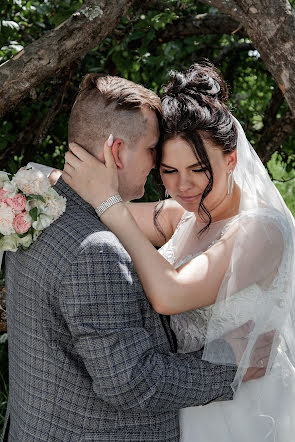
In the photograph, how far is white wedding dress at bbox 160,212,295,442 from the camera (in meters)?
2.63

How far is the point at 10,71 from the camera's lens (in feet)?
10.6

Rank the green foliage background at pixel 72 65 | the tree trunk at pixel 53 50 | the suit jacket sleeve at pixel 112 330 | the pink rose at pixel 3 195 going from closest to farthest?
1. the suit jacket sleeve at pixel 112 330
2. the pink rose at pixel 3 195
3. the tree trunk at pixel 53 50
4. the green foliage background at pixel 72 65

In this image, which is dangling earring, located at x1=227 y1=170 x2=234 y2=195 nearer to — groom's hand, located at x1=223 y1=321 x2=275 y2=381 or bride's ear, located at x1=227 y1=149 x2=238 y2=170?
bride's ear, located at x1=227 y1=149 x2=238 y2=170

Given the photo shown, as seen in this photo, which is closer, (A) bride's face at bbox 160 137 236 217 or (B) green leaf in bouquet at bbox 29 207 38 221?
(B) green leaf in bouquet at bbox 29 207 38 221

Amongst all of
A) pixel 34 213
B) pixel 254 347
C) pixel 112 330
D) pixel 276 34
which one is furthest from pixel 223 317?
pixel 276 34

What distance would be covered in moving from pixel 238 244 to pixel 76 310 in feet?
2.46

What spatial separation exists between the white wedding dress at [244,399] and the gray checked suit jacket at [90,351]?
15 cm

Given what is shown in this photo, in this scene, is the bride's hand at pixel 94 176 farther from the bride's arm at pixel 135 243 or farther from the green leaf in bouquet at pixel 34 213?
the green leaf in bouquet at pixel 34 213

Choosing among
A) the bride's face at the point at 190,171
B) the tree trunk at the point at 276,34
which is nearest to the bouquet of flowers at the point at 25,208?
the bride's face at the point at 190,171

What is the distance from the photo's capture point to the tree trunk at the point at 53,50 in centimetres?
324

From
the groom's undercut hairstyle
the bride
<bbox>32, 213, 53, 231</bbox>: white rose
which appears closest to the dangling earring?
the bride

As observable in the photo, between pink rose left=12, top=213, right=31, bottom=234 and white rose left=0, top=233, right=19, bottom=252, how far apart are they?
0.05 meters

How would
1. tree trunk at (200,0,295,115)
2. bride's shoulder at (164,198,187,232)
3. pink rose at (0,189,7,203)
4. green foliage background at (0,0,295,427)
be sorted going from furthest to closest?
green foliage background at (0,0,295,427) < bride's shoulder at (164,198,187,232) < tree trunk at (200,0,295,115) < pink rose at (0,189,7,203)

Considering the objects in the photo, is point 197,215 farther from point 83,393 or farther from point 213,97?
point 83,393
